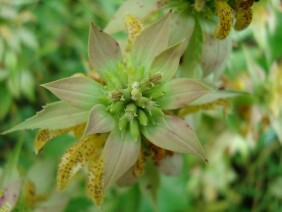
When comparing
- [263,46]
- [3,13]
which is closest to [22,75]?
[3,13]

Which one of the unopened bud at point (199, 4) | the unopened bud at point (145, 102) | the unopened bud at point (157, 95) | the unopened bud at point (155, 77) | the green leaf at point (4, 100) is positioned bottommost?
the green leaf at point (4, 100)

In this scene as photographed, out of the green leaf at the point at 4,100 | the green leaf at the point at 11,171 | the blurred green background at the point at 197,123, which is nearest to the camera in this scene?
the green leaf at the point at 11,171

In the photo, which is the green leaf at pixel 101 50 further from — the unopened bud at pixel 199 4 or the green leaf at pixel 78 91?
the unopened bud at pixel 199 4

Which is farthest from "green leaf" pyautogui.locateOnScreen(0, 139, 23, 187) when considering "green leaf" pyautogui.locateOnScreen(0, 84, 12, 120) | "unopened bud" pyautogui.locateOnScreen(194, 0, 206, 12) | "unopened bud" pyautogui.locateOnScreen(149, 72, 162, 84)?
"green leaf" pyautogui.locateOnScreen(0, 84, 12, 120)

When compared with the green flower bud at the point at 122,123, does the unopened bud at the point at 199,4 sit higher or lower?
higher


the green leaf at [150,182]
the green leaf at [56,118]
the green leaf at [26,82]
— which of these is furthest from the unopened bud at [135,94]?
the green leaf at [26,82]

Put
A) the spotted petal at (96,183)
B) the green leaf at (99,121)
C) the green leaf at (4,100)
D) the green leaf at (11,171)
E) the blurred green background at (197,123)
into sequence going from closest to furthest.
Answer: the green leaf at (99,121) < the spotted petal at (96,183) < the green leaf at (11,171) < the blurred green background at (197,123) < the green leaf at (4,100)

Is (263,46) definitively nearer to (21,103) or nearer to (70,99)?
(70,99)
